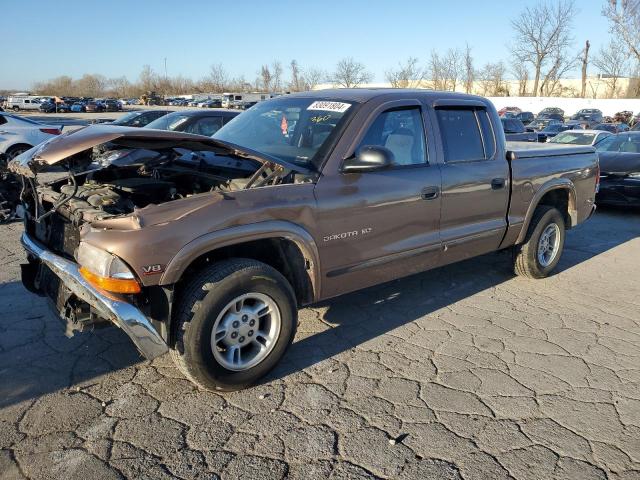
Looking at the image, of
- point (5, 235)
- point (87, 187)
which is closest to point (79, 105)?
point (5, 235)

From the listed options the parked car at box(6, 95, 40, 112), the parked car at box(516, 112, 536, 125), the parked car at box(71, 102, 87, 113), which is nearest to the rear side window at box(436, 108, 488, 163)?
the parked car at box(516, 112, 536, 125)

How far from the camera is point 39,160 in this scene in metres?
3.14

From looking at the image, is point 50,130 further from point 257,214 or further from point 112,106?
point 112,106

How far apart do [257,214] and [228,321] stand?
2.23 feet

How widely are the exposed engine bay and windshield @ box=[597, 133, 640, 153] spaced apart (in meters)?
9.28

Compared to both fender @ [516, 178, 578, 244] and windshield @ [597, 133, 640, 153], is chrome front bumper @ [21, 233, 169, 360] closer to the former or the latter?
fender @ [516, 178, 578, 244]

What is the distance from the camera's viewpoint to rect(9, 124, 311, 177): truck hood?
310cm

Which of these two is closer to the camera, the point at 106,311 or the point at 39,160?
the point at 106,311

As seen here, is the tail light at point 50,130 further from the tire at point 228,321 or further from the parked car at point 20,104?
the parked car at point 20,104

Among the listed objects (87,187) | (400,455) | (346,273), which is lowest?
(400,455)

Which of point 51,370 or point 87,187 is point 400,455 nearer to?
point 51,370

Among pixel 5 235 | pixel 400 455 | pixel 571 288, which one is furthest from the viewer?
pixel 5 235

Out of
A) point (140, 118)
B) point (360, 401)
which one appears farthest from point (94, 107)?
point (360, 401)

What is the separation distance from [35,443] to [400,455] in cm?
195
